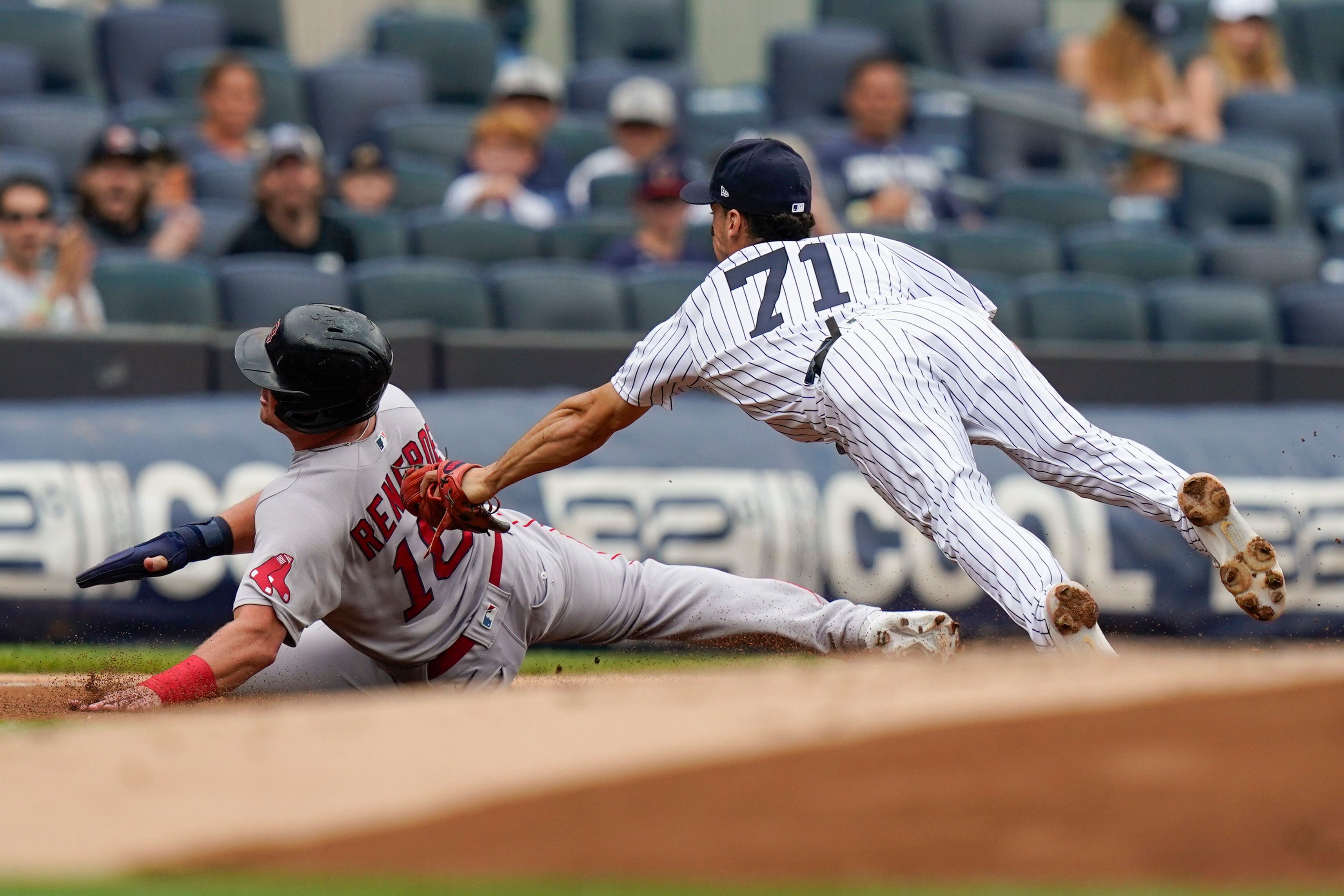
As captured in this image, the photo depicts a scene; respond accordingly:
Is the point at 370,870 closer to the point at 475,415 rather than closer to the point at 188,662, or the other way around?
the point at 188,662

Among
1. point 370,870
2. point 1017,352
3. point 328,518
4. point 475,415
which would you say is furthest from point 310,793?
point 475,415

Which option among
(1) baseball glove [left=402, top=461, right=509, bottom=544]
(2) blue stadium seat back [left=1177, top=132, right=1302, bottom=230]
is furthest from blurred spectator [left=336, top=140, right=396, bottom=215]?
(2) blue stadium seat back [left=1177, top=132, right=1302, bottom=230]

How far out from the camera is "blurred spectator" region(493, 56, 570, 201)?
909cm

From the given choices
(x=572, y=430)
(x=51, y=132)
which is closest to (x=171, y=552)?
(x=572, y=430)

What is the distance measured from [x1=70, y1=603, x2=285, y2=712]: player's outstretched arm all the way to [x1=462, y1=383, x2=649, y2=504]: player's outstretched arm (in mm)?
751

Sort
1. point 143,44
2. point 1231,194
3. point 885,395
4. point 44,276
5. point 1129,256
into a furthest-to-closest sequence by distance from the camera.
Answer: point 1231,194
point 143,44
point 1129,256
point 44,276
point 885,395

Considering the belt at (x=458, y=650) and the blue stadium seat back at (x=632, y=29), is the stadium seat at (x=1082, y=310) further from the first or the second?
the belt at (x=458, y=650)

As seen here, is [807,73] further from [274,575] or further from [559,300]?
[274,575]

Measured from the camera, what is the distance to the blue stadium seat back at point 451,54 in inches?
417

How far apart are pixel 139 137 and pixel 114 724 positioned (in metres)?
4.70

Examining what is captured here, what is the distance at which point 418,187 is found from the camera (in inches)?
356

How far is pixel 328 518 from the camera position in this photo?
4.16 m

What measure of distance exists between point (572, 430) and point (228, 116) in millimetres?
5045

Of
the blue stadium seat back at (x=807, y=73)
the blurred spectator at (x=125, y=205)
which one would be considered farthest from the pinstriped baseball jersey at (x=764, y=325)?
the blue stadium seat back at (x=807, y=73)
